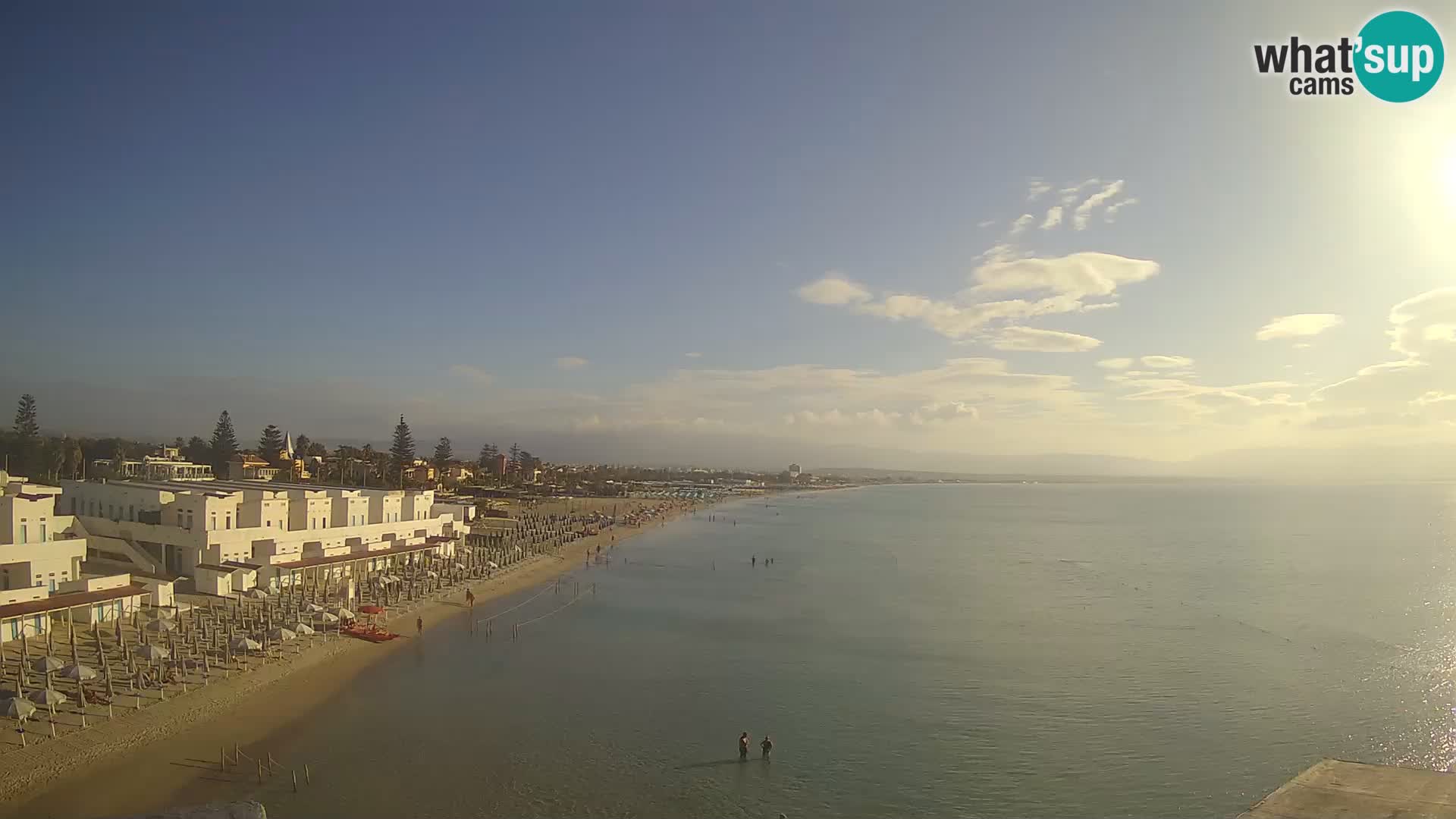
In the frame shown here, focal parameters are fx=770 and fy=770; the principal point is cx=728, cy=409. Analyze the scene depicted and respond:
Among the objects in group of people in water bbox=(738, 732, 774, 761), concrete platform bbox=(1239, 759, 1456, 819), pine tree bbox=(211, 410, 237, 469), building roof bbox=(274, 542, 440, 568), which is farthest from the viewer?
pine tree bbox=(211, 410, 237, 469)

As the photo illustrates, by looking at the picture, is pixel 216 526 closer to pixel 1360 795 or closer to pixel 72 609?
pixel 72 609

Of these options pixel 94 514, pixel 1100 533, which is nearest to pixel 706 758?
pixel 94 514

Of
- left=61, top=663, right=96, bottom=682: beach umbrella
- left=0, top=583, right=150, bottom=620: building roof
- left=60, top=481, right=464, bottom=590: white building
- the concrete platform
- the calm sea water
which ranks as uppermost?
left=60, top=481, right=464, bottom=590: white building

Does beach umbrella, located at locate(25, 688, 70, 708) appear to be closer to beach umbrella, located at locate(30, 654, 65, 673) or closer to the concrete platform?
beach umbrella, located at locate(30, 654, 65, 673)

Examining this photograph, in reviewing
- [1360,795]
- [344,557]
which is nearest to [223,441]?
[344,557]

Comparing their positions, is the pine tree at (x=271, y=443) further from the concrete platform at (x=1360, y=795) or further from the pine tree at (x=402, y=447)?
the concrete platform at (x=1360, y=795)

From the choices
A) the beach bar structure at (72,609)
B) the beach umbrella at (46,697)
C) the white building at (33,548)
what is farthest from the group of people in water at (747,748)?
the white building at (33,548)

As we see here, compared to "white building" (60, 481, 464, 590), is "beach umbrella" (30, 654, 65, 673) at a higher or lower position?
lower

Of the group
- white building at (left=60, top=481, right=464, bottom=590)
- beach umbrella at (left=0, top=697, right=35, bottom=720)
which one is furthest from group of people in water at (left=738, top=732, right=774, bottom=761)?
white building at (left=60, top=481, right=464, bottom=590)
